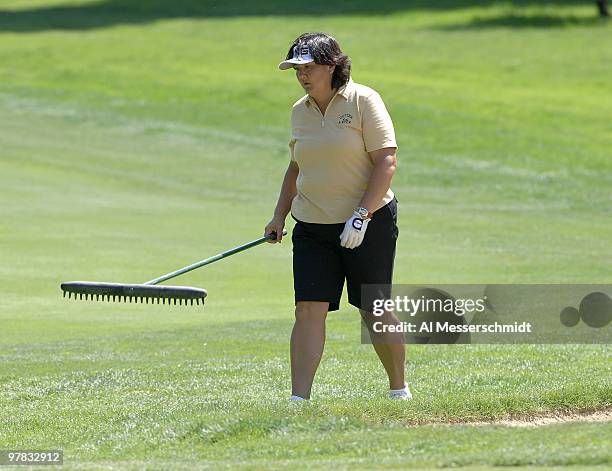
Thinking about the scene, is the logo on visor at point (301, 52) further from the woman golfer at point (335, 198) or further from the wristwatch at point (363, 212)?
the wristwatch at point (363, 212)

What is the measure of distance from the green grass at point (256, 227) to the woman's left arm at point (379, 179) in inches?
40.1

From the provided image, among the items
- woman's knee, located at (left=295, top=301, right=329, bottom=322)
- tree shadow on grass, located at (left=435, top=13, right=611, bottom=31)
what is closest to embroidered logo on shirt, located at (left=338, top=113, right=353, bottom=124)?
woman's knee, located at (left=295, top=301, right=329, bottom=322)

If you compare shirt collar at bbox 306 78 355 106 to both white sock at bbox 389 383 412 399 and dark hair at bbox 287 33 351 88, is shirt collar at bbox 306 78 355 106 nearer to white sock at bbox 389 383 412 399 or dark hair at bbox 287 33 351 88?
dark hair at bbox 287 33 351 88

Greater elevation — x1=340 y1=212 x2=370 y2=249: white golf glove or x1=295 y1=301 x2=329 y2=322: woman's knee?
x1=340 y1=212 x2=370 y2=249: white golf glove

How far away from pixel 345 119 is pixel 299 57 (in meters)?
0.39

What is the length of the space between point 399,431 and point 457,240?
10506 mm

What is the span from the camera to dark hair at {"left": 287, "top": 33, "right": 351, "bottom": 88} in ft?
23.3

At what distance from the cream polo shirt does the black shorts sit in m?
0.08

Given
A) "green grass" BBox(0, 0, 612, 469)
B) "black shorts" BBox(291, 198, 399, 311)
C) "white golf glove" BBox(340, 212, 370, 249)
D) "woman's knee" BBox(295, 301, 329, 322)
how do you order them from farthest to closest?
"woman's knee" BBox(295, 301, 329, 322)
"black shorts" BBox(291, 198, 399, 311)
"white golf glove" BBox(340, 212, 370, 249)
"green grass" BBox(0, 0, 612, 469)

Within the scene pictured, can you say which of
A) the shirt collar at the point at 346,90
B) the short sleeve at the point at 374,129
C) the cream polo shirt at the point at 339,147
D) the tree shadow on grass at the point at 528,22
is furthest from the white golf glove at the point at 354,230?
the tree shadow on grass at the point at 528,22

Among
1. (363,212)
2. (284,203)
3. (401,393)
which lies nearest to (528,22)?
(284,203)

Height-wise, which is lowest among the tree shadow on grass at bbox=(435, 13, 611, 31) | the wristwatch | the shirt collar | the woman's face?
the wristwatch

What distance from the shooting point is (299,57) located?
7102 mm

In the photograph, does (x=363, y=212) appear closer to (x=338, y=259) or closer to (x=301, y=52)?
(x=338, y=259)
